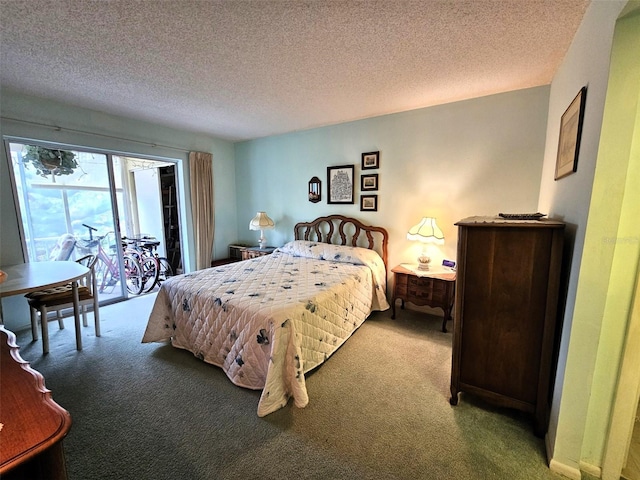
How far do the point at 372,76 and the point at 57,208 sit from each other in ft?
12.5

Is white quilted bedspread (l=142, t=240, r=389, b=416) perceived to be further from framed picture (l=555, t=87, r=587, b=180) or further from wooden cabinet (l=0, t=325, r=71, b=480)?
framed picture (l=555, t=87, r=587, b=180)

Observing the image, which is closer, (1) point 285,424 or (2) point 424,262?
(1) point 285,424

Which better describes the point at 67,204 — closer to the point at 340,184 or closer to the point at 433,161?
the point at 340,184

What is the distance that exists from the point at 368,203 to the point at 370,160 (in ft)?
1.75

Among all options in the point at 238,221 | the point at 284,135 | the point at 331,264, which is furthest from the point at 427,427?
the point at 238,221

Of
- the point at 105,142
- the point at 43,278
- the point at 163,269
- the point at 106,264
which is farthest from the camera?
the point at 163,269

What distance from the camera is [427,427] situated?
161 cm

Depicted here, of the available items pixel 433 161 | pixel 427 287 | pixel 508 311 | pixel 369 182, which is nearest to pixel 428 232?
pixel 427 287

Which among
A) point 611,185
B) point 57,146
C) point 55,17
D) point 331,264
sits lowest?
point 331,264

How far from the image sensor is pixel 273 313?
1823 mm

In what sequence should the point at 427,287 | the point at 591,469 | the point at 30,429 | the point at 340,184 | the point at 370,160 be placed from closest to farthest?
the point at 30,429
the point at 591,469
the point at 427,287
the point at 370,160
the point at 340,184

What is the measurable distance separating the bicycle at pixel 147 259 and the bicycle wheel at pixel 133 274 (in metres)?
0.06

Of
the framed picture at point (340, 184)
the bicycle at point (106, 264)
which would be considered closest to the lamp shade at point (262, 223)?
the framed picture at point (340, 184)

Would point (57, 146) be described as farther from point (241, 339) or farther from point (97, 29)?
point (241, 339)
